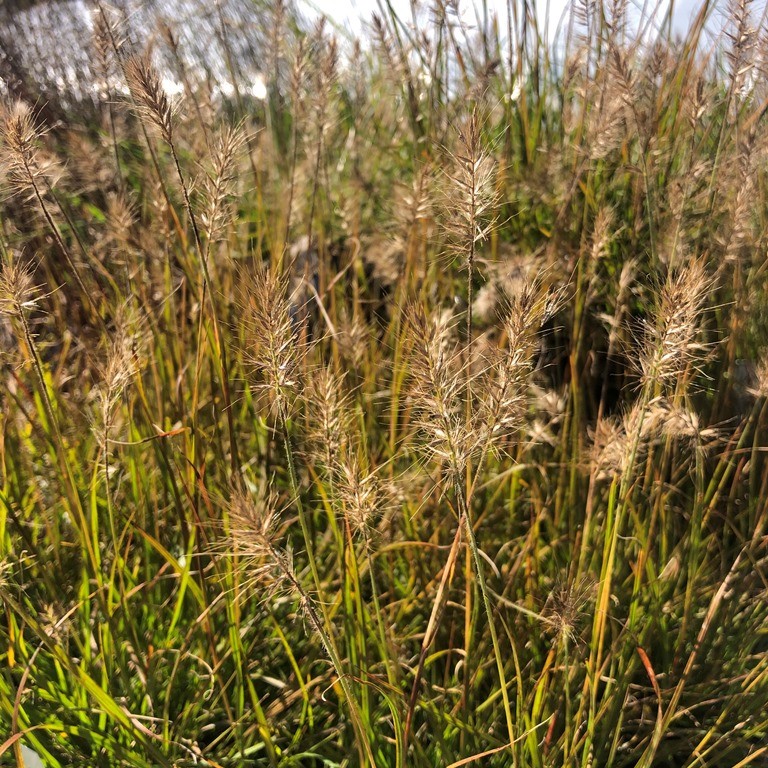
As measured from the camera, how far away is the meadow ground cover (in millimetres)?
1006

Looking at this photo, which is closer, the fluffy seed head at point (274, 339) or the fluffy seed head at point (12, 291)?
the fluffy seed head at point (274, 339)

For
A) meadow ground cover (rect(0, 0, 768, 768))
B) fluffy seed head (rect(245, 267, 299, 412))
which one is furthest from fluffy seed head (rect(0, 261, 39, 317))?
fluffy seed head (rect(245, 267, 299, 412))

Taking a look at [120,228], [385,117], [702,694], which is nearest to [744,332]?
[702,694]

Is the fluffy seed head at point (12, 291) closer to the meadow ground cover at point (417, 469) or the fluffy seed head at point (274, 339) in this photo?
the meadow ground cover at point (417, 469)

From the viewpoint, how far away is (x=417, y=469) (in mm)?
1367

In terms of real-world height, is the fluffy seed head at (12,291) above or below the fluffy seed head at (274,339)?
above

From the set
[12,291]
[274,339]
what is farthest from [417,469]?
[12,291]

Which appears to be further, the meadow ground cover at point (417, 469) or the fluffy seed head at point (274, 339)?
the meadow ground cover at point (417, 469)

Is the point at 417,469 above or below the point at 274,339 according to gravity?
below

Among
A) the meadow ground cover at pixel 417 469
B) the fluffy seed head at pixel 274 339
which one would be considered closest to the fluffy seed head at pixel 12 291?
the meadow ground cover at pixel 417 469

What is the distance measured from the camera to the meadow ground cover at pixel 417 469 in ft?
3.30

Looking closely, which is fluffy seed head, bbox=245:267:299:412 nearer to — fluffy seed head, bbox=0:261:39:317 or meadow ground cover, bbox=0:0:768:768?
meadow ground cover, bbox=0:0:768:768

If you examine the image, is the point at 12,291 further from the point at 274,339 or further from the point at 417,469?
the point at 417,469

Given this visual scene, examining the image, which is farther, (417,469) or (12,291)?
(417,469)
